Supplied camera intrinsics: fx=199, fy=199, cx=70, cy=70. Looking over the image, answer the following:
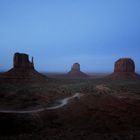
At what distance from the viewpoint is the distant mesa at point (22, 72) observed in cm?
6988

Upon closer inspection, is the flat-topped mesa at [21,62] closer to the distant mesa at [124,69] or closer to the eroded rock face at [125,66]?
the distant mesa at [124,69]

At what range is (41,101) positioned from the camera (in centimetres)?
3519

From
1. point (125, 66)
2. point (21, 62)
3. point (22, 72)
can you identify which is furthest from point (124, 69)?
point (22, 72)

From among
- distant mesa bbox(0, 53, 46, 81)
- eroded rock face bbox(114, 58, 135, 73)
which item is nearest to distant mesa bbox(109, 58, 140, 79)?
eroded rock face bbox(114, 58, 135, 73)

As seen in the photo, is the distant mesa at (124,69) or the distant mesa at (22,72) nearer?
the distant mesa at (22,72)

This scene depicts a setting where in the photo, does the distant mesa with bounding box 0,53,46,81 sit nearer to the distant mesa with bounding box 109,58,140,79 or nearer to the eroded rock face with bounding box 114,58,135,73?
the distant mesa with bounding box 109,58,140,79

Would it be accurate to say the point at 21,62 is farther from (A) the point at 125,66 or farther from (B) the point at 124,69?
(A) the point at 125,66

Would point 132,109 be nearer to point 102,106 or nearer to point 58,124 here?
point 102,106

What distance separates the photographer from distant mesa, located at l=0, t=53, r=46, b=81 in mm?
69875

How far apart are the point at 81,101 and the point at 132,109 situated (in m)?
8.68

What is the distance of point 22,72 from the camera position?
72.9 metres

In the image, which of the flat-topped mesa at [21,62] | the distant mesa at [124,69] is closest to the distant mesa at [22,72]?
the flat-topped mesa at [21,62]

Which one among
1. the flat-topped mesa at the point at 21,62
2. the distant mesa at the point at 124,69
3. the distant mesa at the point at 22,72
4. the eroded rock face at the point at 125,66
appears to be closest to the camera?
the distant mesa at the point at 22,72

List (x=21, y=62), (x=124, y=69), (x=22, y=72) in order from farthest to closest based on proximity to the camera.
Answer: (x=124, y=69)
(x=21, y=62)
(x=22, y=72)
